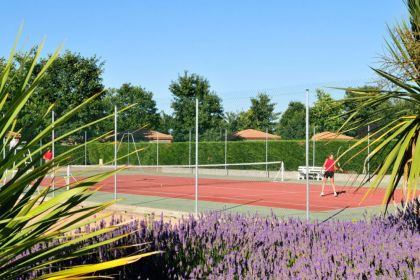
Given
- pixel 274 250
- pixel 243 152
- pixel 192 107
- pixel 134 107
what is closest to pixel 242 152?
pixel 243 152

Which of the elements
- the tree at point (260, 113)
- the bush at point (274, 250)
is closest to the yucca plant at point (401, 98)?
the bush at point (274, 250)

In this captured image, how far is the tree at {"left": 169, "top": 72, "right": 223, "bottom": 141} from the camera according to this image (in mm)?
47750

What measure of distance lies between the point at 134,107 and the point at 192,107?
21.5 feet

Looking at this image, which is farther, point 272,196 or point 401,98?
point 272,196

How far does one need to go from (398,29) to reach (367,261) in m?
2.12

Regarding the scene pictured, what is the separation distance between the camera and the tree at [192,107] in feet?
157

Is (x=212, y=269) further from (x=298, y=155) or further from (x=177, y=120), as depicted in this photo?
(x=177, y=120)

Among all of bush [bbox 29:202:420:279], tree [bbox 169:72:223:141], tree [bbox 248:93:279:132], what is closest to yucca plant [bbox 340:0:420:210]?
bush [bbox 29:202:420:279]

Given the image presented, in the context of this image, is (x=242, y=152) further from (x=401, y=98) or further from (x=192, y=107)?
(x=401, y=98)

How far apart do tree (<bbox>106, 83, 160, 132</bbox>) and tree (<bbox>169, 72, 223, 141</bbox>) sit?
2.86 metres

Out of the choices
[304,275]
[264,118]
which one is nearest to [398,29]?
[304,275]

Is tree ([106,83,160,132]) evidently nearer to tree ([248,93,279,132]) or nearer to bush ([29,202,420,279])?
tree ([248,93,279,132])

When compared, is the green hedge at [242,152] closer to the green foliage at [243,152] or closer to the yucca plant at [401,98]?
the green foliage at [243,152]

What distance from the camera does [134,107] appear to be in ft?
168
